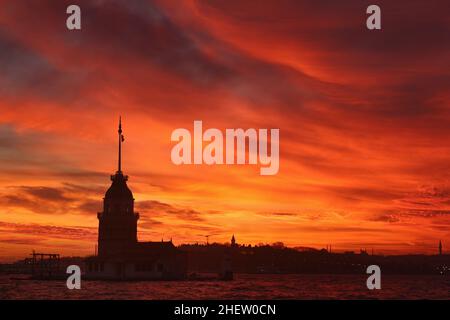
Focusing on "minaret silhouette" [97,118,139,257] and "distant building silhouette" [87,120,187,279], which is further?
"minaret silhouette" [97,118,139,257]

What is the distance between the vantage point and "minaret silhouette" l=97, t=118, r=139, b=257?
123m

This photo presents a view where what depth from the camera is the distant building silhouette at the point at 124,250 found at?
118 m

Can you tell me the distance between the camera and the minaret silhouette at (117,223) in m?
123

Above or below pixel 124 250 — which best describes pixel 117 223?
above

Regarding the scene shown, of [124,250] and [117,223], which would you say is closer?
[124,250]

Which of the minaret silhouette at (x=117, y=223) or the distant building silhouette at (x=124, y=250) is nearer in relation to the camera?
the distant building silhouette at (x=124, y=250)

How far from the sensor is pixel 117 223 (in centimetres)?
12325

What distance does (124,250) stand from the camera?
399ft

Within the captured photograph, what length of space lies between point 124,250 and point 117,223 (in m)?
5.19
